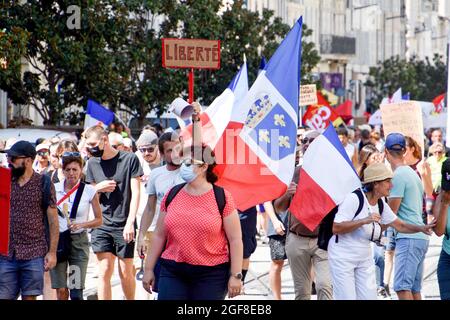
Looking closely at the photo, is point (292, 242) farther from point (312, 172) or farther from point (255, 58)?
point (255, 58)

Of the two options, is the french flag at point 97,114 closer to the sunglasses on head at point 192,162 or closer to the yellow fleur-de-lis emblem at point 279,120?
the yellow fleur-de-lis emblem at point 279,120

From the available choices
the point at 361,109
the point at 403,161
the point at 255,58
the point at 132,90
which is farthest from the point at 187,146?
the point at 361,109

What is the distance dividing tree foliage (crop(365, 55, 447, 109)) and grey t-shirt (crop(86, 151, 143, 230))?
55.6m

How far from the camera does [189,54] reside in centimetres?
1053

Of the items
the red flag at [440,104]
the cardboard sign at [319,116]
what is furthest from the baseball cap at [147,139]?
the red flag at [440,104]

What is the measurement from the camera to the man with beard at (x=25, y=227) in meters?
9.16

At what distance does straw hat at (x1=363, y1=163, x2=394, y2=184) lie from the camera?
9.31 metres

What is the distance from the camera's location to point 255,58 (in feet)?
132

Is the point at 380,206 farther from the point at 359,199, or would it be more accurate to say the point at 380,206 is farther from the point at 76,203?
the point at 76,203

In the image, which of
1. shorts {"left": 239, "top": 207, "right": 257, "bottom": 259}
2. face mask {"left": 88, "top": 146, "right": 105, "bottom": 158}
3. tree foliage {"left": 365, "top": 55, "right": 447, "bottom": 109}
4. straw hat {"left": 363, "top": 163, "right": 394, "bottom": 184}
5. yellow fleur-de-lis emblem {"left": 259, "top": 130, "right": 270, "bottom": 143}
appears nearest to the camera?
straw hat {"left": 363, "top": 163, "right": 394, "bottom": 184}

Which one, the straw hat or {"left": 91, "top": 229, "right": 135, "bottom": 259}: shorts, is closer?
the straw hat

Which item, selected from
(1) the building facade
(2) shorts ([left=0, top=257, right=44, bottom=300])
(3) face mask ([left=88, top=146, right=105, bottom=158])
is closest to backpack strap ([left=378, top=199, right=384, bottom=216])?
(2) shorts ([left=0, top=257, right=44, bottom=300])

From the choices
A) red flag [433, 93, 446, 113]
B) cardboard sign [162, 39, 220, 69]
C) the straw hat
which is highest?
red flag [433, 93, 446, 113]

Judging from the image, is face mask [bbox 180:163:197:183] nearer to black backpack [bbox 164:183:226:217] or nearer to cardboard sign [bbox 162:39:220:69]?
black backpack [bbox 164:183:226:217]
